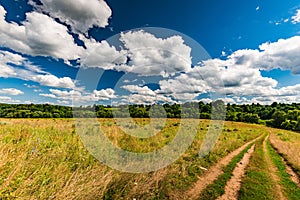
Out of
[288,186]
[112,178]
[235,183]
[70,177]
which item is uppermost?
[70,177]

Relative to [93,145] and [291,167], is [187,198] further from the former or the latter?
[291,167]

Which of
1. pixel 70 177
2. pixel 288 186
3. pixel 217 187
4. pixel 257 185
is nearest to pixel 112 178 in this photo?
pixel 70 177

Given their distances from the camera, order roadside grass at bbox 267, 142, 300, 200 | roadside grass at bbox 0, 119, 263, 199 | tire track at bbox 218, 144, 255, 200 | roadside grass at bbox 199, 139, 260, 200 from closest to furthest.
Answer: roadside grass at bbox 0, 119, 263, 199 < roadside grass at bbox 199, 139, 260, 200 < tire track at bbox 218, 144, 255, 200 < roadside grass at bbox 267, 142, 300, 200

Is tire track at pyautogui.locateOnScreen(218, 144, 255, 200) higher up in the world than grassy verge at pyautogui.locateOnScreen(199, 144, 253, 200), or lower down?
lower down

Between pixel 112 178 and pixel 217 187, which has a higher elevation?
pixel 112 178

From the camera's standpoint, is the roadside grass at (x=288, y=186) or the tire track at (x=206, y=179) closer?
the tire track at (x=206, y=179)

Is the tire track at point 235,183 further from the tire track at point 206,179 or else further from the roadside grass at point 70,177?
the roadside grass at point 70,177

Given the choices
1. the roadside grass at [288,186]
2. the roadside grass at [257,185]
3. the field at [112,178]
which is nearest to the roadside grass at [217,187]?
the field at [112,178]

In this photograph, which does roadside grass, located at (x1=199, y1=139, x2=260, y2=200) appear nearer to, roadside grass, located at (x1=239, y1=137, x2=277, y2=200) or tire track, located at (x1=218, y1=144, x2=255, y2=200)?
tire track, located at (x1=218, y1=144, x2=255, y2=200)

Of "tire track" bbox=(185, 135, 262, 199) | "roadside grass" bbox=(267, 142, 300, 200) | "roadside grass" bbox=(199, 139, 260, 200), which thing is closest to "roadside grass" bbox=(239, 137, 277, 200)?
"roadside grass" bbox=(267, 142, 300, 200)

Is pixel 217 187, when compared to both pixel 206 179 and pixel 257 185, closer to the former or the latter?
pixel 206 179

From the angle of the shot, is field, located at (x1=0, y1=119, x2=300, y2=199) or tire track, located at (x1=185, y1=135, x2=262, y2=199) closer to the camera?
field, located at (x1=0, y1=119, x2=300, y2=199)

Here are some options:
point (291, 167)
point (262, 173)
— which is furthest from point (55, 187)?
point (291, 167)

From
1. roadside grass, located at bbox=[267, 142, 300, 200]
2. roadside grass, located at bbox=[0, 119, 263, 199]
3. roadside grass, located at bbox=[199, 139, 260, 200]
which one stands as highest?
roadside grass, located at bbox=[0, 119, 263, 199]
